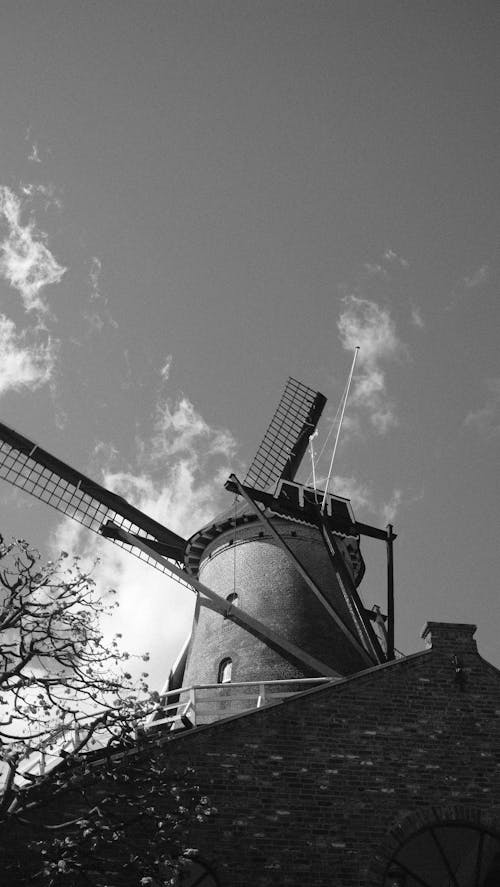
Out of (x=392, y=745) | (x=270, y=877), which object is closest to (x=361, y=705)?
(x=392, y=745)

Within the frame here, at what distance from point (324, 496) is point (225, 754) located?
31.8 feet

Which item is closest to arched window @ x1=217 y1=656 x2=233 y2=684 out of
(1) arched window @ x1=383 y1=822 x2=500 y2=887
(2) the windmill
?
(2) the windmill

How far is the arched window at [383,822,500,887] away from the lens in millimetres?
9383

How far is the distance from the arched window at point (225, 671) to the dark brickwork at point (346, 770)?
18.0ft

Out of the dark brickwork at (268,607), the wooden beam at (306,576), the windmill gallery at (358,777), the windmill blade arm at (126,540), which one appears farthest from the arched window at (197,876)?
the windmill blade arm at (126,540)

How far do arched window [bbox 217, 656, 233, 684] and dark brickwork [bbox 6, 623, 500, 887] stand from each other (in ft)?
18.0

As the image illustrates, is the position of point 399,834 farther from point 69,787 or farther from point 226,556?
point 226,556

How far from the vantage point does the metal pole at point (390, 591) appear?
52.9 feet

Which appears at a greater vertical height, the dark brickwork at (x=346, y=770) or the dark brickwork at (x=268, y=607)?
the dark brickwork at (x=268, y=607)

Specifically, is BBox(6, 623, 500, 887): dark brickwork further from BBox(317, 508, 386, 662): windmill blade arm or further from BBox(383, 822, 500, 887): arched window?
BBox(317, 508, 386, 662): windmill blade arm

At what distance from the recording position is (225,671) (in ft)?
51.6

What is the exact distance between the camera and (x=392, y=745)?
33.2ft

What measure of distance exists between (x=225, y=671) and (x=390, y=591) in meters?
4.01

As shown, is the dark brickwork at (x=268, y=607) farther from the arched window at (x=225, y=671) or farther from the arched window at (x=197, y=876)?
the arched window at (x=197, y=876)
